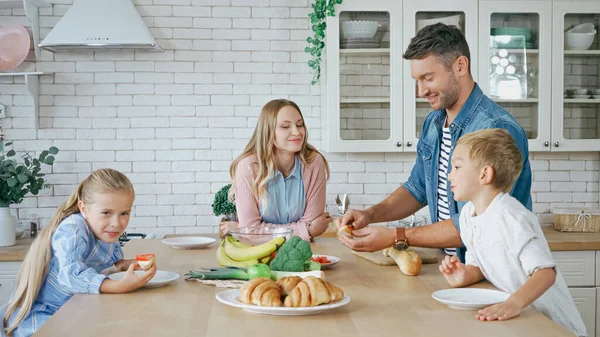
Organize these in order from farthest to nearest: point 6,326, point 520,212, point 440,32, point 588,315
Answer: point 588,315 < point 440,32 < point 6,326 < point 520,212

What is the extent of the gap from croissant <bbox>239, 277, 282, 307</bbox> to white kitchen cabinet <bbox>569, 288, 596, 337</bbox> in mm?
3032

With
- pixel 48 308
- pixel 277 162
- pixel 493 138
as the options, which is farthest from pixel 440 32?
pixel 48 308

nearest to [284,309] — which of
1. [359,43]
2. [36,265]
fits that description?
[36,265]

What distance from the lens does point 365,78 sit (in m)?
4.57

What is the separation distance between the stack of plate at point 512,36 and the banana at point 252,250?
2834 mm

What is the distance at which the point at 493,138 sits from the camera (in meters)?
2.18

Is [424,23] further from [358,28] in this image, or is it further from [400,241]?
[400,241]

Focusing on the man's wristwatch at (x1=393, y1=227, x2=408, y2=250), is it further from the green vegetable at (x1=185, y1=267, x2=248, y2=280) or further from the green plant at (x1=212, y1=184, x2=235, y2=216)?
the green plant at (x1=212, y1=184, x2=235, y2=216)

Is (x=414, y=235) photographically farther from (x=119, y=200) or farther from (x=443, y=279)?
(x=119, y=200)

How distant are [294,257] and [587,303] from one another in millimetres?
2846

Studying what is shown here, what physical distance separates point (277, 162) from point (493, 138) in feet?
4.84

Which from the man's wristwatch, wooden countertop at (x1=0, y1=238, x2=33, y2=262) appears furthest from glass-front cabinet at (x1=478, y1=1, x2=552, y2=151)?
wooden countertop at (x1=0, y1=238, x2=33, y2=262)

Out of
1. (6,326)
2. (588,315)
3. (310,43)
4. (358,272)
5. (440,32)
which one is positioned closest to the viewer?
(6,326)

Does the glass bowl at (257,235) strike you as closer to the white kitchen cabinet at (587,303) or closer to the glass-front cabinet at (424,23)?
the glass-front cabinet at (424,23)
